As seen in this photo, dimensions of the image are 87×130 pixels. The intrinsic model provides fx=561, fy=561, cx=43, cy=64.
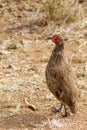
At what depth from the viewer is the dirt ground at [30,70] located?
7.08m

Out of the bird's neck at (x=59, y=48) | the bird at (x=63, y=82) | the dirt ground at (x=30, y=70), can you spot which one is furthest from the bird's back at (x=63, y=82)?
the dirt ground at (x=30, y=70)

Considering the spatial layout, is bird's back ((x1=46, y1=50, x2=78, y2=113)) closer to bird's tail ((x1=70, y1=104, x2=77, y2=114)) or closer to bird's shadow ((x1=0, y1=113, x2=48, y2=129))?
bird's tail ((x1=70, y1=104, x2=77, y2=114))

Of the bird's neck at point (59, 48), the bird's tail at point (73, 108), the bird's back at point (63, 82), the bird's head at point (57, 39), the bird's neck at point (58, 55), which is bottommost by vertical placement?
the bird's tail at point (73, 108)

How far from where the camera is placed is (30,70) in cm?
912

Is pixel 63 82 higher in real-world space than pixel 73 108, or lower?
higher

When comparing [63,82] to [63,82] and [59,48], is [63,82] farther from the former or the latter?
[59,48]

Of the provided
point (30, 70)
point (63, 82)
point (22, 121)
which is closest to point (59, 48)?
point (63, 82)

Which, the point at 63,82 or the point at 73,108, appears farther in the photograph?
the point at 73,108

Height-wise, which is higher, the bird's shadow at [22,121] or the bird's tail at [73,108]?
the bird's tail at [73,108]

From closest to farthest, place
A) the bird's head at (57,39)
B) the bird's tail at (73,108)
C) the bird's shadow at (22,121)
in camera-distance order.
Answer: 1. the bird's shadow at (22,121)
2. the bird's tail at (73,108)
3. the bird's head at (57,39)

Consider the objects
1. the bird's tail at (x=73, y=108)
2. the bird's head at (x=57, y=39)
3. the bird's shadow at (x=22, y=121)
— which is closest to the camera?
the bird's shadow at (x=22, y=121)

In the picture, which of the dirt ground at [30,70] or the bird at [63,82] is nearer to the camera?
the bird at [63,82]

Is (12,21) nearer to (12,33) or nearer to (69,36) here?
(12,33)

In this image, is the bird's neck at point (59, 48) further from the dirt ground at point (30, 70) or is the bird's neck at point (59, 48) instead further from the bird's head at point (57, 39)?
the dirt ground at point (30, 70)
